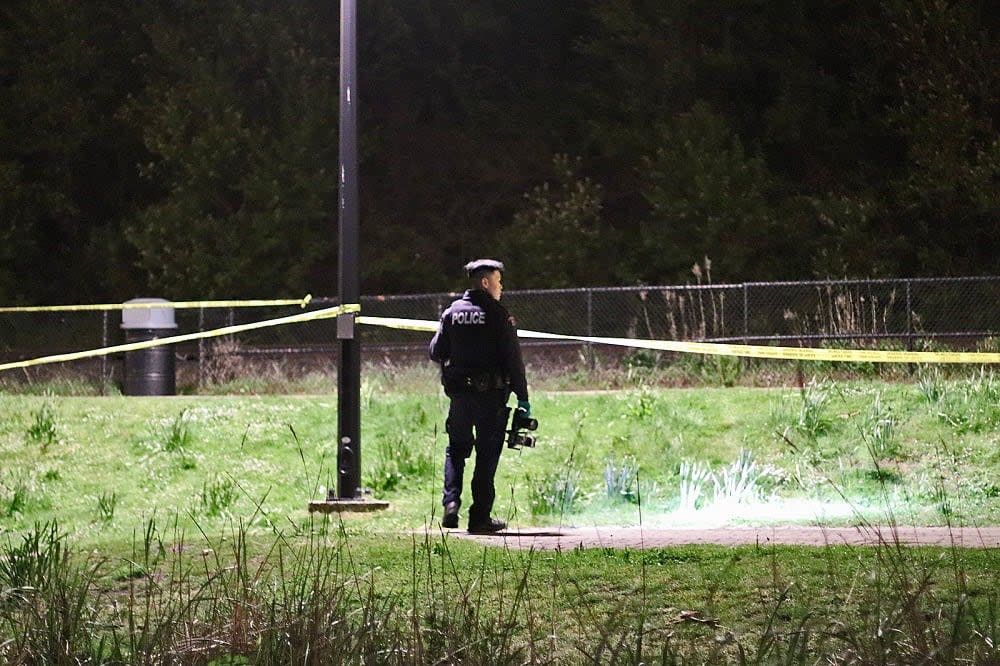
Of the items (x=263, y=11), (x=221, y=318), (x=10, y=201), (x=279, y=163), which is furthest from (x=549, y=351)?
(x=10, y=201)

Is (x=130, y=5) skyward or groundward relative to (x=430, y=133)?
skyward

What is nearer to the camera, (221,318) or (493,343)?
(493,343)

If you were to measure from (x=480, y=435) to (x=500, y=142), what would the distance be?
29.2 meters

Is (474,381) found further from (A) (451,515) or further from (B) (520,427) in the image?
(A) (451,515)

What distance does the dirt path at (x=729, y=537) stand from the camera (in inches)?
366

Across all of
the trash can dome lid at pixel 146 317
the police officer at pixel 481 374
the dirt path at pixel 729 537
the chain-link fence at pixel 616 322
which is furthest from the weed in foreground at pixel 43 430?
the dirt path at pixel 729 537

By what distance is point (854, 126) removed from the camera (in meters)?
31.8

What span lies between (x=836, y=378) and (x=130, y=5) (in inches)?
1076

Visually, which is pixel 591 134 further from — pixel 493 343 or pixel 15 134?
pixel 493 343

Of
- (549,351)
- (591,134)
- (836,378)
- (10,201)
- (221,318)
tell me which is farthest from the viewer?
(10,201)

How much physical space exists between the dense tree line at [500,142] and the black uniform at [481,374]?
761 inches

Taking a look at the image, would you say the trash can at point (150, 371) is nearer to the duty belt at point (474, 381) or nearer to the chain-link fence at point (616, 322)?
the chain-link fence at point (616, 322)

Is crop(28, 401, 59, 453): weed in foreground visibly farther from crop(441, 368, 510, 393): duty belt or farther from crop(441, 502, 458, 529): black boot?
crop(441, 368, 510, 393): duty belt

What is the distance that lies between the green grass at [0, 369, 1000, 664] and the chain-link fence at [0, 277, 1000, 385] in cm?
446
